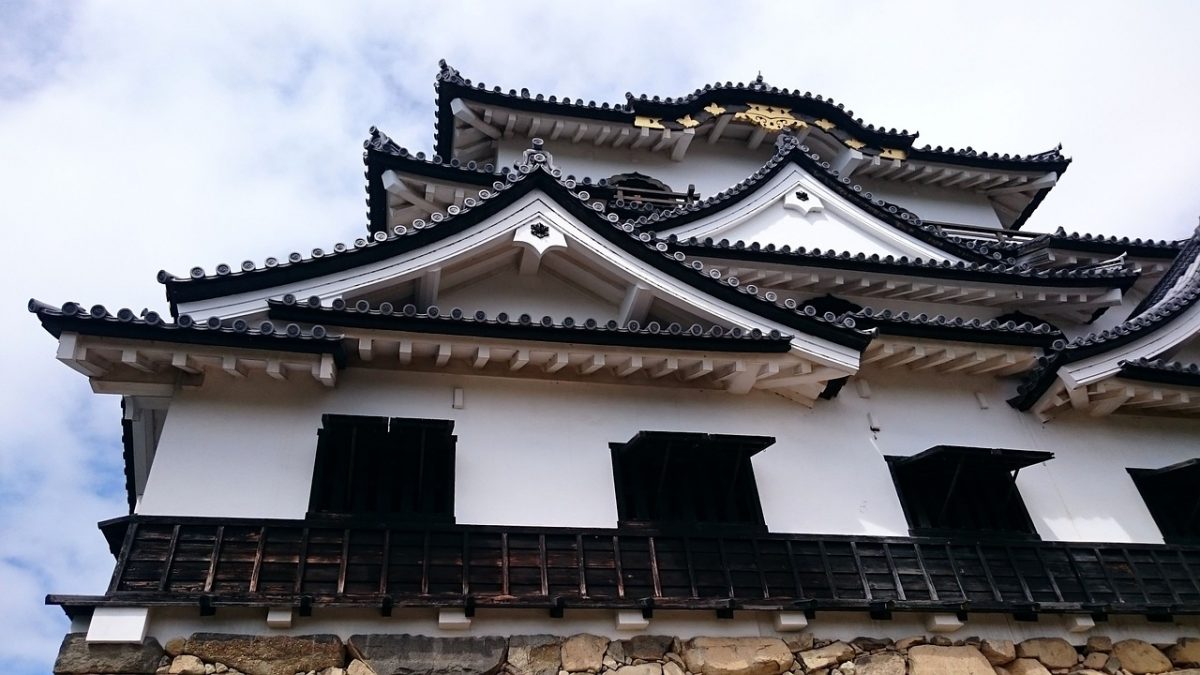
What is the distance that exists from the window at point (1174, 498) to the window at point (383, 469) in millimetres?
7458

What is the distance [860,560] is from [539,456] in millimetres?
3095

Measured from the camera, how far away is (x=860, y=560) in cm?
755

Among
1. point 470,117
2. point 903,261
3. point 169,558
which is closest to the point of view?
point 169,558

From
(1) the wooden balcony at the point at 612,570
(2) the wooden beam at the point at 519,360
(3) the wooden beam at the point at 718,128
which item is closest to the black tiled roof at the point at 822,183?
(3) the wooden beam at the point at 718,128

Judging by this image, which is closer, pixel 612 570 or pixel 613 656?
pixel 613 656

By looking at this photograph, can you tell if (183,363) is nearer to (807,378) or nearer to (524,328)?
(524,328)

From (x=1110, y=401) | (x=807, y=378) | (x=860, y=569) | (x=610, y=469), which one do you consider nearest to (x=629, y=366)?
(x=610, y=469)

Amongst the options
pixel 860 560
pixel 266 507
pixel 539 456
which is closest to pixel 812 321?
pixel 860 560

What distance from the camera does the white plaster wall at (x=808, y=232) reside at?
11680 millimetres

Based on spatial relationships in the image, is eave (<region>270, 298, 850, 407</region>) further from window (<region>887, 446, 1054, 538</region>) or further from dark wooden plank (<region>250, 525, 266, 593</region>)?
dark wooden plank (<region>250, 525, 266, 593</region>)

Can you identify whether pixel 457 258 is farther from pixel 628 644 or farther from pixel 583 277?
pixel 628 644

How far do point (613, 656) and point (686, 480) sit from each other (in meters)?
1.87

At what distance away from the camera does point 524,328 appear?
768 cm

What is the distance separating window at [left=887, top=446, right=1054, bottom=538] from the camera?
798 cm
